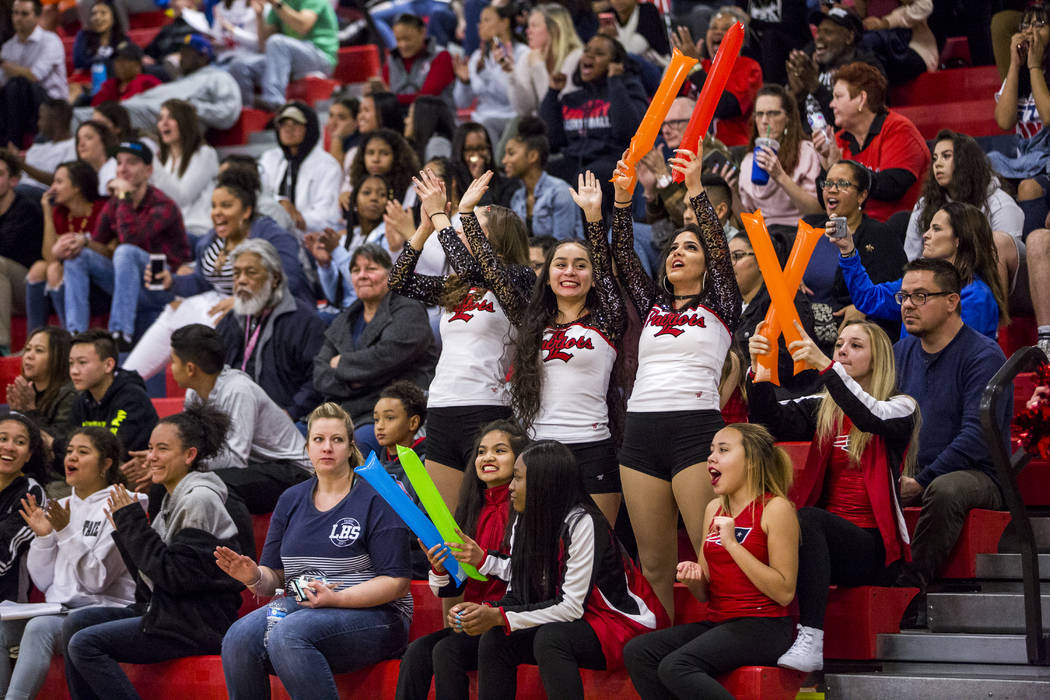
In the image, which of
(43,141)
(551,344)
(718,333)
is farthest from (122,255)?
(718,333)

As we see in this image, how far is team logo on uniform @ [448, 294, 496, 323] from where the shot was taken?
17.0 feet

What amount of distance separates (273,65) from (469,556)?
709 cm

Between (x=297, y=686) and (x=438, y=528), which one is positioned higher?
(x=438, y=528)

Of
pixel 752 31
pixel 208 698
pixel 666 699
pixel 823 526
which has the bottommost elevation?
pixel 208 698

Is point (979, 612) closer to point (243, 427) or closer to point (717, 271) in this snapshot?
point (717, 271)

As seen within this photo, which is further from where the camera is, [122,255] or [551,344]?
[122,255]

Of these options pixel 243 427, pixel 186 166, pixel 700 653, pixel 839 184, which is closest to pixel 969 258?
pixel 839 184

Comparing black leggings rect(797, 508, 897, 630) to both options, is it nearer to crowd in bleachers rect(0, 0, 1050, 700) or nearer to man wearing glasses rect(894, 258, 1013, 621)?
crowd in bleachers rect(0, 0, 1050, 700)

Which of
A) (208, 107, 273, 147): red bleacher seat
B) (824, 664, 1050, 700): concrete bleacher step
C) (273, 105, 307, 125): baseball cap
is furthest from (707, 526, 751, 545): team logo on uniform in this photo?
(208, 107, 273, 147): red bleacher seat

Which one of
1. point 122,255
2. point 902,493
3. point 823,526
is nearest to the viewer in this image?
point 823,526

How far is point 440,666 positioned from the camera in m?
4.60

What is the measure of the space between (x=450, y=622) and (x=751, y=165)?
3.47m

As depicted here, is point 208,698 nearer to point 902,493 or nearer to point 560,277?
point 560,277

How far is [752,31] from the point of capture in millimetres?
8438
